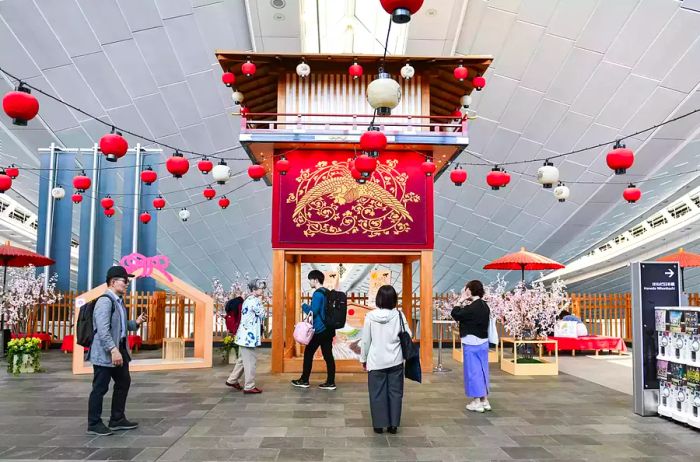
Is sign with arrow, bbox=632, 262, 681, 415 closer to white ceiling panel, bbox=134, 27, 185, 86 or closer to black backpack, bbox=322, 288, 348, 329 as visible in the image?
black backpack, bbox=322, 288, 348, 329

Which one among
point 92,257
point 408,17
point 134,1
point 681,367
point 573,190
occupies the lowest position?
point 681,367

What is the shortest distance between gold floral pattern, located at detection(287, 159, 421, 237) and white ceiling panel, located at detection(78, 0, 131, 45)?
6.25 meters

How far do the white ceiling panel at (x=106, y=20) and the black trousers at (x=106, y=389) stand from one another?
9011 millimetres

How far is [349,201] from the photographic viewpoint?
327 inches

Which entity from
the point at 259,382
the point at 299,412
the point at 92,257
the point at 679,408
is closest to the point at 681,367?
the point at 679,408

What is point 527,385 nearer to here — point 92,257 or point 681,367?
point 681,367

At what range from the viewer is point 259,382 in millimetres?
7270

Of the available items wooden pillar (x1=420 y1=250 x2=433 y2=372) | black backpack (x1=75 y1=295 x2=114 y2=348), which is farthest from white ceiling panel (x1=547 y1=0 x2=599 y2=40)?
black backpack (x1=75 y1=295 x2=114 y2=348)

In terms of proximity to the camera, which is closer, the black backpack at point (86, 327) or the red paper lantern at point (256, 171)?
the black backpack at point (86, 327)

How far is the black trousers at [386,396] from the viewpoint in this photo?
15.1 feet

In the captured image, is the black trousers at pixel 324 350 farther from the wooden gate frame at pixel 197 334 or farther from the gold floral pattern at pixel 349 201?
the wooden gate frame at pixel 197 334

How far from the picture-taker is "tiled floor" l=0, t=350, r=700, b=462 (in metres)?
4.02

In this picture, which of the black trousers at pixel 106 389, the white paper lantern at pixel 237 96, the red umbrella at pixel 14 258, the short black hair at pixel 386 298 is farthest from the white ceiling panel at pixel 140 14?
the short black hair at pixel 386 298

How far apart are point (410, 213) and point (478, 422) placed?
12.7ft
